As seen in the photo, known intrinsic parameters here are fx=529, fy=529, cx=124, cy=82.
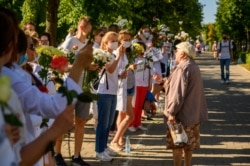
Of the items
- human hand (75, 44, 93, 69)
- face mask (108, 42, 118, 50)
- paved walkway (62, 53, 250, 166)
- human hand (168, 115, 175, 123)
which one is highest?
face mask (108, 42, 118, 50)

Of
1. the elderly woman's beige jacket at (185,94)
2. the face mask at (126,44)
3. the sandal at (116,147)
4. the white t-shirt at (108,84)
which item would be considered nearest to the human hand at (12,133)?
the elderly woman's beige jacket at (185,94)

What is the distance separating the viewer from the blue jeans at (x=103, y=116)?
794 centimetres

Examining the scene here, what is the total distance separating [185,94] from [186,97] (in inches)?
1.8

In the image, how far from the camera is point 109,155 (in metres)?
8.44

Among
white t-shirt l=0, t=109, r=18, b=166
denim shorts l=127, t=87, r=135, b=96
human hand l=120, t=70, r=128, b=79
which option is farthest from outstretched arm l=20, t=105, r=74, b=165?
denim shorts l=127, t=87, r=135, b=96

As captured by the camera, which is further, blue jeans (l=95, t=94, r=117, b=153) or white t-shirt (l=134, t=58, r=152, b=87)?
white t-shirt (l=134, t=58, r=152, b=87)

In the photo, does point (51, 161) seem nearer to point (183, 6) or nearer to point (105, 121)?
point (105, 121)

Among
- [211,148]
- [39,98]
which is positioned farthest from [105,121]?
[39,98]

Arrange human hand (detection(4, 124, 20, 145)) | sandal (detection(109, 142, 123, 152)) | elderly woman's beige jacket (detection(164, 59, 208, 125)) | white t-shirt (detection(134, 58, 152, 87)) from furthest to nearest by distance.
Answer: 1. white t-shirt (detection(134, 58, 152, 87))
2. sandal (detection(109, 142, 123, 152))
3. elderly woman's beige jacket (detection(164, 59, 208, 125))
4. human hand (detection(4, 124, 20, 145))

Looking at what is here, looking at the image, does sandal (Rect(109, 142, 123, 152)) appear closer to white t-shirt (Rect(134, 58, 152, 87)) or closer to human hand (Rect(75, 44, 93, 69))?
white t-shirt (Rect(134, 58, 152, 87))

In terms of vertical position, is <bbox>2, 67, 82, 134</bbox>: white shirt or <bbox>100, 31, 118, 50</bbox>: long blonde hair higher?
<bbox>100, 31, 118, 50</bbox>: long blonde hair

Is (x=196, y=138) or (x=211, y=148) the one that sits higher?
(x=196, y=138)

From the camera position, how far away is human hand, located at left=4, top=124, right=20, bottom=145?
6.13ft

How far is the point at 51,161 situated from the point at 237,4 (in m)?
48.8
